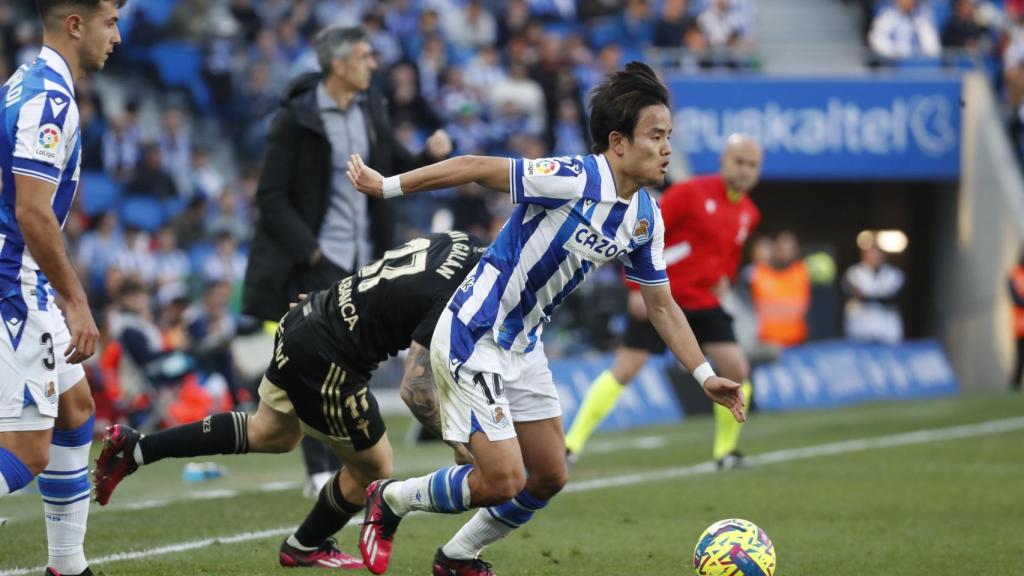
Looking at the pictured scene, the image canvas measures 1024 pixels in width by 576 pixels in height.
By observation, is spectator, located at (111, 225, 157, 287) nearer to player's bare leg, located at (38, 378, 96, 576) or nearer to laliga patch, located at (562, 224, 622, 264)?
player's bare leg, located at (38, 378, 96, 576)

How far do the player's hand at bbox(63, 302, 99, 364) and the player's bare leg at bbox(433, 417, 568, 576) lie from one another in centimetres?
181

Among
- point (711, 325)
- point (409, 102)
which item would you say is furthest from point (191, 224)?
point (711, 325)

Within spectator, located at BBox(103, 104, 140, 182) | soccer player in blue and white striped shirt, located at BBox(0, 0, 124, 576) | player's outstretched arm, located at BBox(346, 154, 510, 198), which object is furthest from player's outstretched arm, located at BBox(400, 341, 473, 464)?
spectator, located at BBox(103, 104, 140, 182)

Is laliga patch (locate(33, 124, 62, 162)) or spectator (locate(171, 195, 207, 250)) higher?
laliga patch (locate(33, 124, 62, 162))

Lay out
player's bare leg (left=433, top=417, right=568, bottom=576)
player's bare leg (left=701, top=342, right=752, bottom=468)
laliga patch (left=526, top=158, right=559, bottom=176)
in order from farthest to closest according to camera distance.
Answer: player's bare leg (left=701, top=342, right=752, bottom=468) → player's bare leg (left=433, top=417, right=568, bottom=576) → laliga patch (left=526, top=158, right=559, bottom=176)

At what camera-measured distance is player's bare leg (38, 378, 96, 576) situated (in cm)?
600

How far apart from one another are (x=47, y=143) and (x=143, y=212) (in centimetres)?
1340

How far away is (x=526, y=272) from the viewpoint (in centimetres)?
609

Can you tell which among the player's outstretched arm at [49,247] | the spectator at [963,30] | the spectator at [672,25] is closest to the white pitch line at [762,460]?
the player's outstretched arm at [49,247]

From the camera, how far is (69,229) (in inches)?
681

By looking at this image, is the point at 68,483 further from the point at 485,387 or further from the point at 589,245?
the point at 589,245

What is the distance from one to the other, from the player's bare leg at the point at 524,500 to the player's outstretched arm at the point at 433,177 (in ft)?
3.63

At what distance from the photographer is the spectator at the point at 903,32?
2388 cm

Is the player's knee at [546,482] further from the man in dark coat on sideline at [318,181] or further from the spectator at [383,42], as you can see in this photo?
the spectator at [383,42]
